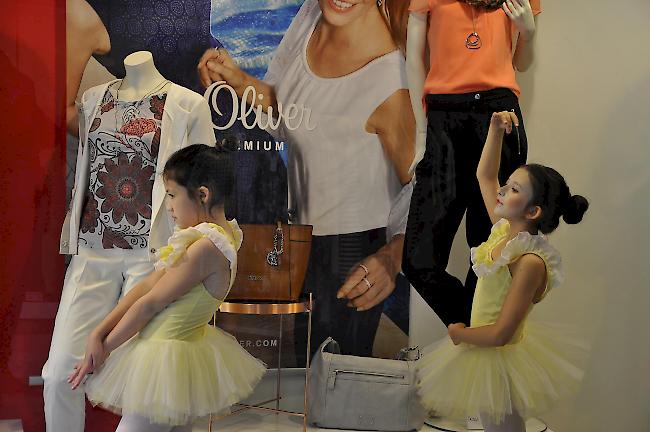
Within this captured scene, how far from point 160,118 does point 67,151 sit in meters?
0.37

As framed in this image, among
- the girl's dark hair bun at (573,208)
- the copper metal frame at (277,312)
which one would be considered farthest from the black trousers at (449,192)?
the copper metal frame at (277,312)

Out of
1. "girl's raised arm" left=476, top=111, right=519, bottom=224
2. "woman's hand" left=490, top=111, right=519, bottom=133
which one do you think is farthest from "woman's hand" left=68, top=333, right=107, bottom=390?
"woman's hand" left=490, top=111, right=519, bottom=133

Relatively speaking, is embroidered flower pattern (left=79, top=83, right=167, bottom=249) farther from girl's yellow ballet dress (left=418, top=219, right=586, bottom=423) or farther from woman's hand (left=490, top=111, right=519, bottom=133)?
woman's hand (left=490, top=111, right=519, bottom=133)

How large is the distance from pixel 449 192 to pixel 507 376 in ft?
3.35

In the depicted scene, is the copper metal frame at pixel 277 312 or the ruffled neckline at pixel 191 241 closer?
the ruffled neckline at pixel 191 241

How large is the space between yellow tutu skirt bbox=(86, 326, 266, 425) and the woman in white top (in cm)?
112

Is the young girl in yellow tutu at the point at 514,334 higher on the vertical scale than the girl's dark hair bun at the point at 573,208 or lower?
lower

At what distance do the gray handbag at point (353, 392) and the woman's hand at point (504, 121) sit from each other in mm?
1156

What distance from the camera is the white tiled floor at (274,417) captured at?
353cm

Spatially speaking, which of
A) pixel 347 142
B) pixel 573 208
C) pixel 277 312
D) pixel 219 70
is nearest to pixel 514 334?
pixel 573 208

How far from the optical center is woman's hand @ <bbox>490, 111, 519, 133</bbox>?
3311 millimetres

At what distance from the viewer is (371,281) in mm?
3836

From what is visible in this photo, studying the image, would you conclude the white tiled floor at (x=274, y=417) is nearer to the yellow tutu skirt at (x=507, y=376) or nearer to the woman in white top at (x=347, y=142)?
the woman in white top at (x=347, y=142)

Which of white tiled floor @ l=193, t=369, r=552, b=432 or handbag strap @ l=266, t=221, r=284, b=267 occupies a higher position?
handbag strap @ l=266, t=221, r=284, b=267
